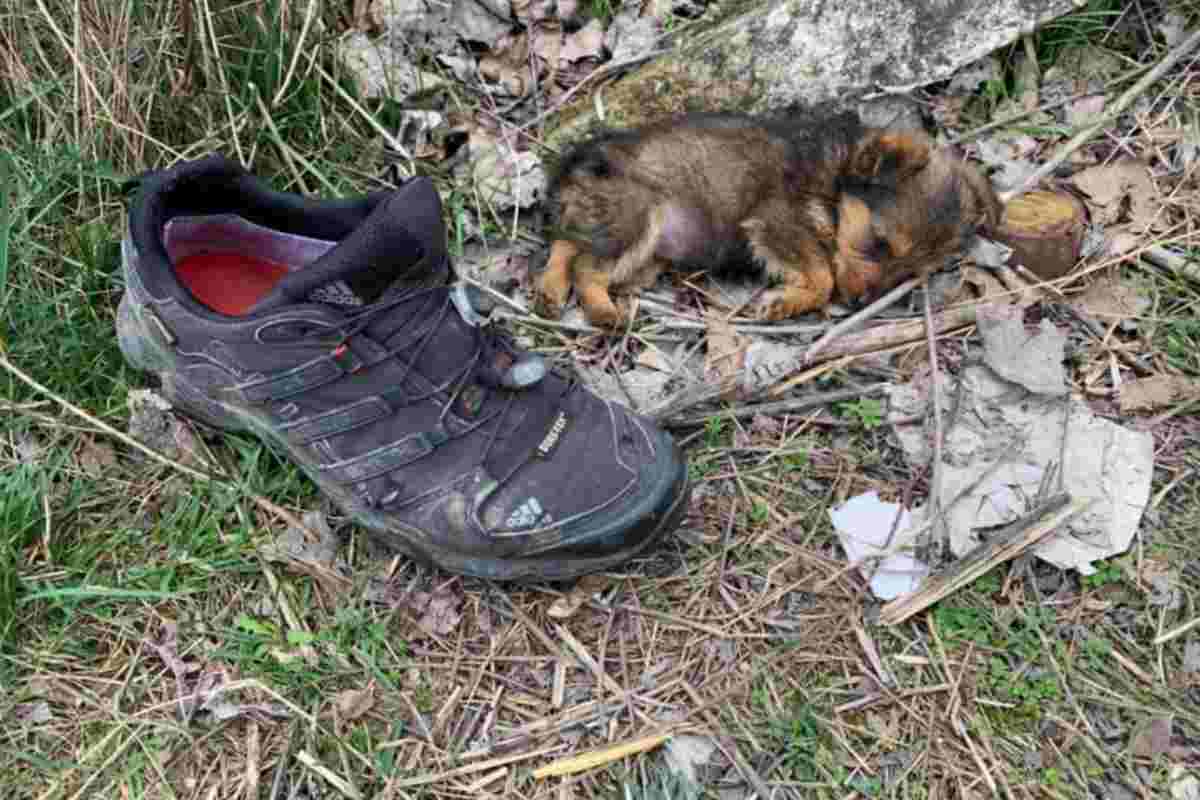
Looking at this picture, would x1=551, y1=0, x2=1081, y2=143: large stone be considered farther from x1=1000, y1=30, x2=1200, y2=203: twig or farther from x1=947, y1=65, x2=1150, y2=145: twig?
x1=1000, y1=30, x2=1200, y2=203: twig

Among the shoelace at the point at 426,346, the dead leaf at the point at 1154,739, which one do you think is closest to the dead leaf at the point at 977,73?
the shoelace at the point at 426,346

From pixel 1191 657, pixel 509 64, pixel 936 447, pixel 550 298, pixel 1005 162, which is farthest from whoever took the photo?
pixel 509 64

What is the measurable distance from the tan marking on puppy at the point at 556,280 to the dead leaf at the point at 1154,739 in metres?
1.77

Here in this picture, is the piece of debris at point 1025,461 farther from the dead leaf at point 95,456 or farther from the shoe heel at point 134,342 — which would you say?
the dead leaf at point 95,456

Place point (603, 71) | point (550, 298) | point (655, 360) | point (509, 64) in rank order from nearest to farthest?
point (655, 360) → point (550, 298) → point (603, 71) → point (509, 64)

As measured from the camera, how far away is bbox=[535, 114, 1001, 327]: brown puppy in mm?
3146

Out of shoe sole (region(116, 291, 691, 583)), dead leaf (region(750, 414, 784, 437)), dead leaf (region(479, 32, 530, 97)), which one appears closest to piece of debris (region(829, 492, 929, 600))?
dead leaf (region(750, 414, 784, 437))

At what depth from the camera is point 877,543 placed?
Result: 2.52 metres

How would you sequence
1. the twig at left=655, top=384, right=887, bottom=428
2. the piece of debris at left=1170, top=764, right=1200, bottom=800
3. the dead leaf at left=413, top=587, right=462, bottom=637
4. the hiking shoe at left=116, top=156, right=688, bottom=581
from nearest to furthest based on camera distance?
the piece of debris at left=1170, top=764, right=1200, bottom=800, the hiking shoe at left=116, top=156, right=688, bottom=581, the dead leaf at left=413, top=587, right=462, bottom=637, the twig at left=655, top=384, right=887, bottom=428

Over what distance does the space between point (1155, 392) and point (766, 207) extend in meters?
1.19

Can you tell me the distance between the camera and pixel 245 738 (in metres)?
2.21

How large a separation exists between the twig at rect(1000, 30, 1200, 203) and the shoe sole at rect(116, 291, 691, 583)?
1602 mm

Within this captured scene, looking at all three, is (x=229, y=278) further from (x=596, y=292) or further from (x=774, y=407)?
(x=774, y=407)

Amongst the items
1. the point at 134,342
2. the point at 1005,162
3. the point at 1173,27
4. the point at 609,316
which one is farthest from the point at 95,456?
the point at 1173,27
